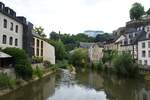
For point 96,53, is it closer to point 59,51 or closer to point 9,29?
point 59,51

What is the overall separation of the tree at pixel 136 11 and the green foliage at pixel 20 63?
56.2m

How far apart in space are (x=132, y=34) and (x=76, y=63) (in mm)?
35772

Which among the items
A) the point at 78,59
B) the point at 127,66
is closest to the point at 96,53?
the point at 78,59

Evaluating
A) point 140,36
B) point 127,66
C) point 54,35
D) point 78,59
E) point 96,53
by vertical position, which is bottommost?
point 127,66

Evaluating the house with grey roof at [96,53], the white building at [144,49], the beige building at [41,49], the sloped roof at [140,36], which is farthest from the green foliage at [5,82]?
the house with grey roof at [96,53]

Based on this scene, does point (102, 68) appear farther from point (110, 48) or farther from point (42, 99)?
point (42, 99)

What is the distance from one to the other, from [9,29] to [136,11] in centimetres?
5456

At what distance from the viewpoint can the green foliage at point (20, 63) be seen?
36.0 m

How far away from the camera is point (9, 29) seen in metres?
41.9

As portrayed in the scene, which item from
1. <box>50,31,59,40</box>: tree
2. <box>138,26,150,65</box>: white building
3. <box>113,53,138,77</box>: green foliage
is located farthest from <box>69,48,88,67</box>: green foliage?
<box>113,53,138,77</box>: green foliage

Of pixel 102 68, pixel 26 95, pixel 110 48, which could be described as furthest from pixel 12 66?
pixel 110 48

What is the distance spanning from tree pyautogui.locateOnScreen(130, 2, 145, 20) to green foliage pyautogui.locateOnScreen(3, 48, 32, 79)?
185ft

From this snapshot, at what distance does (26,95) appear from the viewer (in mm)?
29625

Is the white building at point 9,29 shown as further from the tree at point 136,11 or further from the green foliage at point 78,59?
the green foliage at point 78,59
